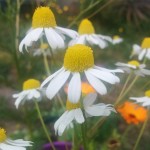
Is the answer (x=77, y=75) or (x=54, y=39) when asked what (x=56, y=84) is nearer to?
(x=77, y=75)

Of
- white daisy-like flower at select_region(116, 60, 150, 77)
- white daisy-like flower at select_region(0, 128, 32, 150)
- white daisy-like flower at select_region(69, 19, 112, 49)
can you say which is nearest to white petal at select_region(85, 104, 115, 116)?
white daisy-like flower at select_region(0, 128, 32, 150)

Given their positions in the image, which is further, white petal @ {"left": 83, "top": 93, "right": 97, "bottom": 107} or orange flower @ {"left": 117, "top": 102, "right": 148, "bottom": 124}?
orange flower @ {"left": 117, "top": 102, "right": 148, "bottom": 124}

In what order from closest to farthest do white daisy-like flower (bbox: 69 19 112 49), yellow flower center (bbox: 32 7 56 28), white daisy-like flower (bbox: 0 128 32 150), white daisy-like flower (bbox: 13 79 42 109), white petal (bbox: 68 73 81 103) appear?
1. white petal (bbox: 68 73 81 103)
2. white daisy-like flower (bbox: 0 128 32 150)
3. yellow flower center (bbox: 32 7 56 28)
4. white daisy-like flower (bbox: 13 79 42 109)
5. white daisy-like flower (bbox: 69 19 112 49)

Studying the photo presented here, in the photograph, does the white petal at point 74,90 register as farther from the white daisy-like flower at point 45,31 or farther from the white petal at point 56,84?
the white daisy-like flower at point 45,31

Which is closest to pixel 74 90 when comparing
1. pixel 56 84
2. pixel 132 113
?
pixel 56 84

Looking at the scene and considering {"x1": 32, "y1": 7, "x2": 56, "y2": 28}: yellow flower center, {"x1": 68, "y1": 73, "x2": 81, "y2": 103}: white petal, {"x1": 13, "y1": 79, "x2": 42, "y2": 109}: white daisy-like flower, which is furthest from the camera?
{"x1": 13, "y1": 79, "x2": 42, "y2": 109}: white daisy-like flower

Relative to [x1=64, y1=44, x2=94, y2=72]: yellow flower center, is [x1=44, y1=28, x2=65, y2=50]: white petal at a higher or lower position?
higher

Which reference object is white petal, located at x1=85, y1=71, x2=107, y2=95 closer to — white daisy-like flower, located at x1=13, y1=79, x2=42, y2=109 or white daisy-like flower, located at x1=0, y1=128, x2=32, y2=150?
white daisy-like flower, located at x1=0, y1=128, x2=32, y2=150
